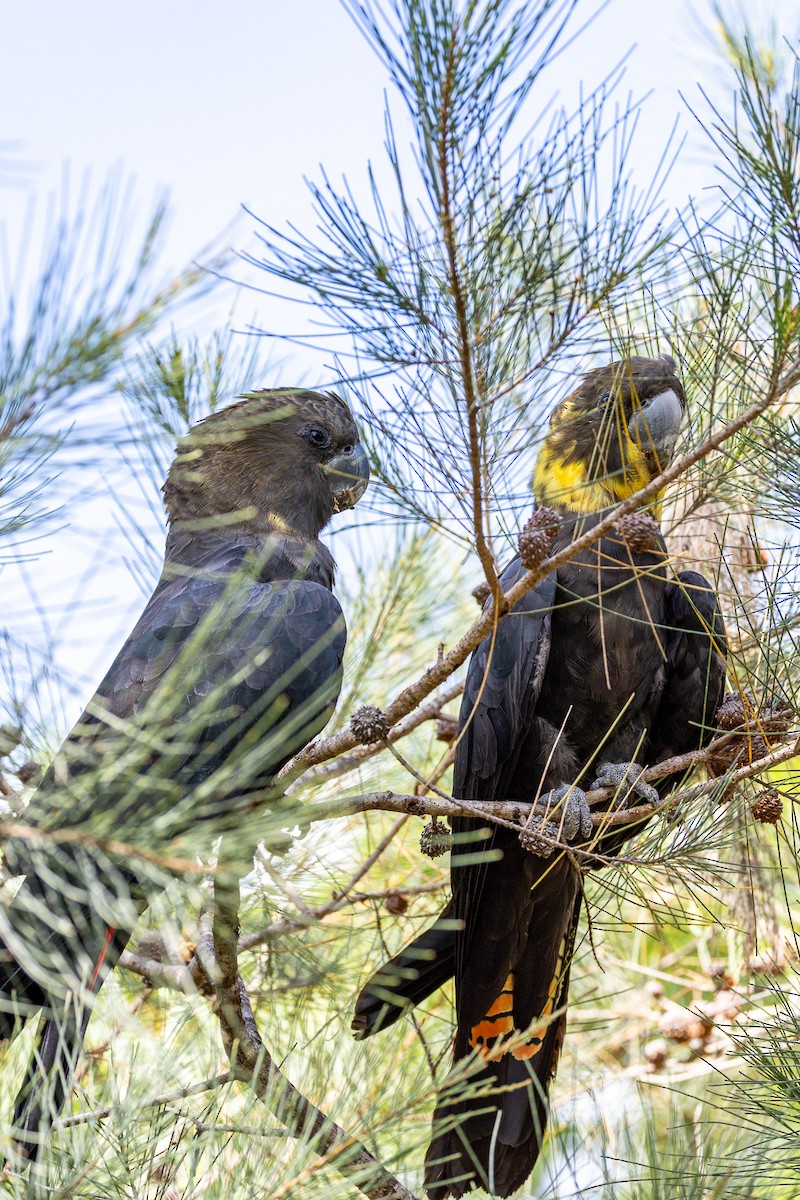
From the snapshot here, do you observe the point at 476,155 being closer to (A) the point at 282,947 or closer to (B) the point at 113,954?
(B) the point at 113,954

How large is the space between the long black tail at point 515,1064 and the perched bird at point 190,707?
1050 millimetres

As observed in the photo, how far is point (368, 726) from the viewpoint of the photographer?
2.04 meters

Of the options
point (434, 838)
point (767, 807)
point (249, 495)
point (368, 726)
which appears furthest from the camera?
point (249, 495)

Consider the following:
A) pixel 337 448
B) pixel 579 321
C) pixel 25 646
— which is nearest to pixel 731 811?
pixel 579 321

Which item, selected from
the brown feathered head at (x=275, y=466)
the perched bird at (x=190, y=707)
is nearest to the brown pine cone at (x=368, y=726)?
the perched bird at (x=190, y=707)

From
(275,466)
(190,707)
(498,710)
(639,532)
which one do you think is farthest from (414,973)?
(275,466)

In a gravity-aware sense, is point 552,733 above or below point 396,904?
above

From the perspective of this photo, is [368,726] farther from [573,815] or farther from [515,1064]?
[515,1064]

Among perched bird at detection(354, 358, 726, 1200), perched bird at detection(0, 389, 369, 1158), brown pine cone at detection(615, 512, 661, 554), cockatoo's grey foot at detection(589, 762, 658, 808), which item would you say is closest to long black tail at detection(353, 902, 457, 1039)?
perched bird at detection(354, 358, 726, 1200)

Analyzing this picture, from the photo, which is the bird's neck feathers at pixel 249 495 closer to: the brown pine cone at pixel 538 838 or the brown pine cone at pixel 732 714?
the brown pine cone at pixel 538 838

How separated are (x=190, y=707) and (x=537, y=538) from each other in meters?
0.86

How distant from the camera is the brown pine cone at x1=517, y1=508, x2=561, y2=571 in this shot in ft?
6.37

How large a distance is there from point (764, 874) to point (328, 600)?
158cm

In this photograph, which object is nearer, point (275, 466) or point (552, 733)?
point (552, 733)
